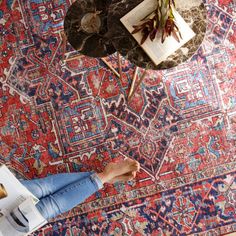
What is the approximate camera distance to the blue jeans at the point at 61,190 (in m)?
1.87

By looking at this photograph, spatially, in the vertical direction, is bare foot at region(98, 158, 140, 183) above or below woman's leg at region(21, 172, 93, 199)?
below

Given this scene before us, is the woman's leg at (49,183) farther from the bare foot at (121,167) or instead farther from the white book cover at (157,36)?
the white book cover at (157,36)

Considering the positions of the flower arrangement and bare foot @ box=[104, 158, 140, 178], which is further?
bare foot @ box=[104, 158, 140, 178]

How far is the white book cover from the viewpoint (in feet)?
5.79

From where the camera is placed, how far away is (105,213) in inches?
85.0

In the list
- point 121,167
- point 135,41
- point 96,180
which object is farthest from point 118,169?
point 135,41

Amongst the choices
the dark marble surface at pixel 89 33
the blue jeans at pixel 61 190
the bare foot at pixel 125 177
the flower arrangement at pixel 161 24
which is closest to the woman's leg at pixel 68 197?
the blue jeans at pixel 61 190

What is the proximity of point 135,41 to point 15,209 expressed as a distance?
0.94 metres

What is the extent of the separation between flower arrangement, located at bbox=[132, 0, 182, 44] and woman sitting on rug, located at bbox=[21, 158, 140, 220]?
0.74 metres

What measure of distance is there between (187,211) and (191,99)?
0.65m

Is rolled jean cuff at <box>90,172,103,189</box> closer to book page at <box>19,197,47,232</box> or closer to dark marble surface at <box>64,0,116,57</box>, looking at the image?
book page at <box>19,197,47,232</box>

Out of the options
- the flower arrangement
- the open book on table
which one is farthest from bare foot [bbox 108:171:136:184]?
the flower arrangement

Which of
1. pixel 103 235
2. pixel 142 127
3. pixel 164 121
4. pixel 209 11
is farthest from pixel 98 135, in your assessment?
pixel 209 11

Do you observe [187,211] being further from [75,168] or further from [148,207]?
[75,168]
